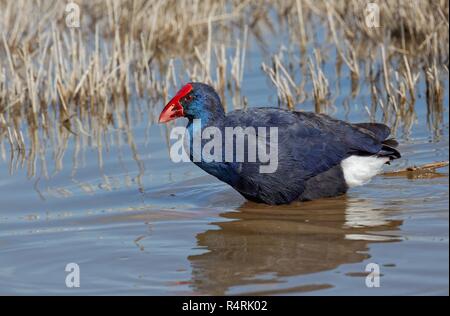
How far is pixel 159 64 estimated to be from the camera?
33.2 feet

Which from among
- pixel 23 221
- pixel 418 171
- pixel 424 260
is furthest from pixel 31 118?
pixel 424 260

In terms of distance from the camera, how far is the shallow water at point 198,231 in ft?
15.6

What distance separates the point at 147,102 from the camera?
357 inches

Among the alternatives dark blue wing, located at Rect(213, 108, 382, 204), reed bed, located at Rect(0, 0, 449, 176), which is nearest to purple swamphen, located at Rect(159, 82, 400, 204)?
dark blue wing, located at Rect(213, 108, 382, 204)

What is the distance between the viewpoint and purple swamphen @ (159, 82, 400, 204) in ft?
19.7

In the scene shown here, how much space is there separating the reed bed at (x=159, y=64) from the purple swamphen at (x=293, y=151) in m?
1.74

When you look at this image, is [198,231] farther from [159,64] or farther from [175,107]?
[159,64]

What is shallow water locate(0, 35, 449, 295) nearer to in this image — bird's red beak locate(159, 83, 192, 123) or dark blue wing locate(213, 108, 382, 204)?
dark blue wing locate(213, 108, 382, 204)

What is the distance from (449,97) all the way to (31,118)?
3.88m

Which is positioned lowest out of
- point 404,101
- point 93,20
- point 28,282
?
point 28,282

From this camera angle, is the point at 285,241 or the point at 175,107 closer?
the point at 285,241

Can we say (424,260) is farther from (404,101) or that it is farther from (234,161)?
(404,101)

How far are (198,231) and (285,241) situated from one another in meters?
0.65

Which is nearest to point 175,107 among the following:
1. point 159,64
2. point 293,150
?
point 293,150
